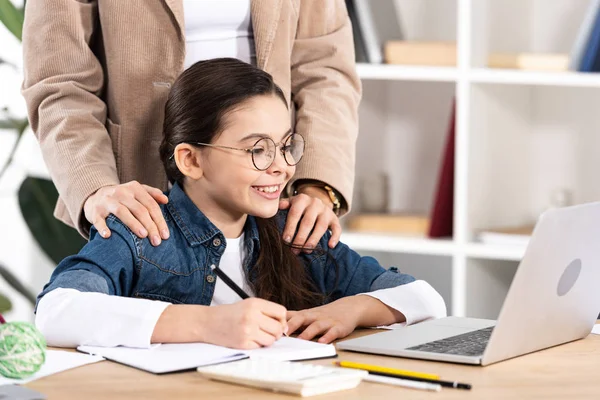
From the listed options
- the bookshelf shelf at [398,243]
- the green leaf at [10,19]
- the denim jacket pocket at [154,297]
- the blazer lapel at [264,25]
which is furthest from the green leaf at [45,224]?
the denim jacket pocket at [154,297]

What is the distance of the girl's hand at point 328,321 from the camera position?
1.38 m

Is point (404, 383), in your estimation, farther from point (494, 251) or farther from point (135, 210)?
point (494, 251)

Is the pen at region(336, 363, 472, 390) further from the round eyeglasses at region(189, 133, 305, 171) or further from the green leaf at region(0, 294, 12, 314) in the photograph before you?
the green leaf at region(0, 294, 12, 314)

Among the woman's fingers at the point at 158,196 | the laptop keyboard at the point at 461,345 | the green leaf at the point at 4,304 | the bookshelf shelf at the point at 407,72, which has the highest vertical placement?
the bookshelf shelf at the point at 407,72

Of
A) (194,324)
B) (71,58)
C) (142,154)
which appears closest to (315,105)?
(142,154)

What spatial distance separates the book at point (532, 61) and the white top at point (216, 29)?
112 cm

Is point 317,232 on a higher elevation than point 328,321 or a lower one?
higher

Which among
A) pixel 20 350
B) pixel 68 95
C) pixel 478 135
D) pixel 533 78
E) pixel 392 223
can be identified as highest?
pixel 533 78

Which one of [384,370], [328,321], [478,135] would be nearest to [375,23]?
[478,135]

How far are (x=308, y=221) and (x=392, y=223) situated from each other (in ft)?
4.14

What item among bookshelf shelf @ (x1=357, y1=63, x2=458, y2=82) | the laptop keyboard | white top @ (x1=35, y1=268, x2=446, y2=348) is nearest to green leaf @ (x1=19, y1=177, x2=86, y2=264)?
bookshelf shelf @ (x1=357, y1=63, x2=458, y2=82)

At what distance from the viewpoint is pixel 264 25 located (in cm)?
181

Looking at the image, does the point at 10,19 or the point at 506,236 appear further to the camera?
the point at 10,19

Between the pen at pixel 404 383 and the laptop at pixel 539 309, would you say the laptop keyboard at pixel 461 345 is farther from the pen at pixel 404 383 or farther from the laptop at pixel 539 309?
the pen at pixel 404 383
